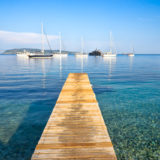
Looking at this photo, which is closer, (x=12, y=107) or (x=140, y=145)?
(x=140, y=145)

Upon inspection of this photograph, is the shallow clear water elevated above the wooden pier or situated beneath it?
situated beneath

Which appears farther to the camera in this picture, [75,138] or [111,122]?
[111,122]

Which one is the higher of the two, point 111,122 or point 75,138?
point 75,138

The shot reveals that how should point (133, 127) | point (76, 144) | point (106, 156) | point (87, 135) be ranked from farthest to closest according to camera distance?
point (133, 127)
point (87, 135)
point (76, 144)
point (106, 156)

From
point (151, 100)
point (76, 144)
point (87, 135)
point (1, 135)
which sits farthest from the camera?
point (151, 100)

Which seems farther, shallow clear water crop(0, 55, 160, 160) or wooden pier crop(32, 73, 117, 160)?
shallow clear water crop(0, 55, 160, 160)

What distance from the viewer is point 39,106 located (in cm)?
1163

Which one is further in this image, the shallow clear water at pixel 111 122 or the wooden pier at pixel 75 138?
the shallow clear water at pixel 111 122

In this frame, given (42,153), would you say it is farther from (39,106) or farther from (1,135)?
(39,106)

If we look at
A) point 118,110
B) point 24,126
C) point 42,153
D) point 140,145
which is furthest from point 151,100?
point 42,153

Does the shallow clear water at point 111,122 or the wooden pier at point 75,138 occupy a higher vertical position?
the wooden pier at point 75,138

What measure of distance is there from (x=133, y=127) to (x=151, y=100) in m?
5.86

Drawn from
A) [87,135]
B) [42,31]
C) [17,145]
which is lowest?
[17,145]

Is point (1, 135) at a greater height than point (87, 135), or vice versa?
point (87, 135)
